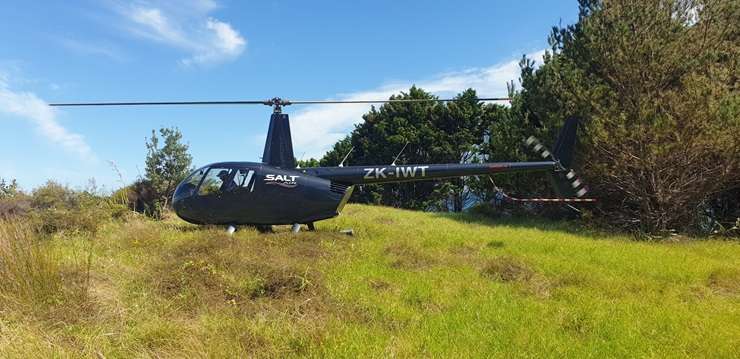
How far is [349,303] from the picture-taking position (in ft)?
18.5

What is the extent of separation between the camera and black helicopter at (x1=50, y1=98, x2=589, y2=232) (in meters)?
11.2

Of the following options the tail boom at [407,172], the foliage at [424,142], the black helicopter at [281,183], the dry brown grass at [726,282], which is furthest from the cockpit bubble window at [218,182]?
the foliage at [424,142]

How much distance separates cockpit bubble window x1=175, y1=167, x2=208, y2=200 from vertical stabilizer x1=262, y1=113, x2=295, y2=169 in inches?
63.2

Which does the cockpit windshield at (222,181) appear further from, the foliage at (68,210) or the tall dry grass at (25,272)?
the tall dry grass at (25,272)

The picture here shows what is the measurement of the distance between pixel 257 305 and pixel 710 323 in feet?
17.4

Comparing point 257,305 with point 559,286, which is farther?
point 559,286

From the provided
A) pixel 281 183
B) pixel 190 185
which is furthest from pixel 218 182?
pixel 281 183

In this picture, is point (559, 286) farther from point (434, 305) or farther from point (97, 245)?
point (97, 245)

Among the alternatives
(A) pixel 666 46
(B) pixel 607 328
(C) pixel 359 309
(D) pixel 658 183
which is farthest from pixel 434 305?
(A) pixel 666 46

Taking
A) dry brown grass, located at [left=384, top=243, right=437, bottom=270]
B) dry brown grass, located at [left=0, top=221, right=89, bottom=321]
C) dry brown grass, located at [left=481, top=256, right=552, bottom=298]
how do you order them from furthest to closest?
dry brown grass, located at [left=384, top=243, right=437, bottom=270], dry brown grass, located at [left=481, top=256, right=552, bottom=298], dry brown grass, located at [left=0, top=221, right=89, bottom=321]

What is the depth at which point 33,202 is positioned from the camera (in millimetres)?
15453

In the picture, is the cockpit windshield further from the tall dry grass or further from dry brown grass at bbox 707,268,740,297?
dry brown grass at bbox 707,268,740,297

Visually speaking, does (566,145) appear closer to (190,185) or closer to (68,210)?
(190,185)

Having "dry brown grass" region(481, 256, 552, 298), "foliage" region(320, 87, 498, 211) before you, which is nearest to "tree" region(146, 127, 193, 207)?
"foliage" region(320, 87, 498, 211)
